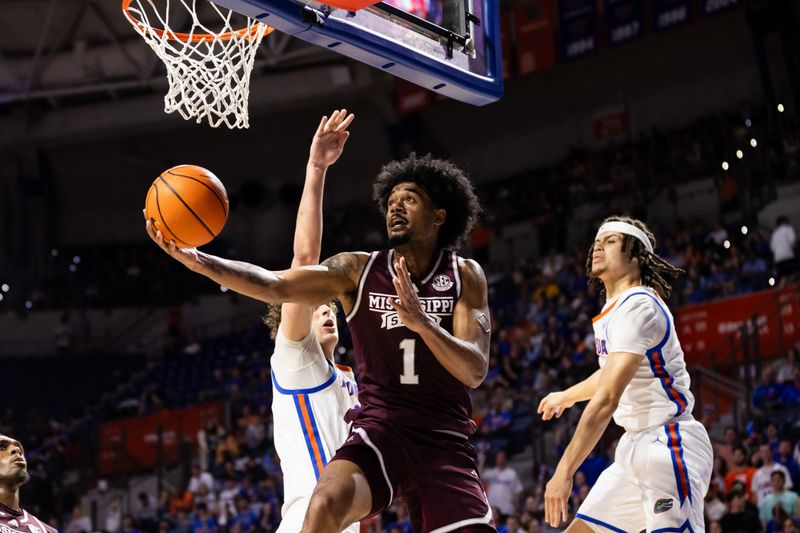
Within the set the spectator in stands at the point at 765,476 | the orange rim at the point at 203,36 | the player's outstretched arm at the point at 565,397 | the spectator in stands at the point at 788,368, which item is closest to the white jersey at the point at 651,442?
the player's outstretched arm at the point at 565,397

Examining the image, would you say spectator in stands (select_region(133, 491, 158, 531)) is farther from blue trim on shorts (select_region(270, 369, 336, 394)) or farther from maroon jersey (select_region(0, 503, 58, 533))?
blue trim on shorts (select_region(270, 369, 336, 394))

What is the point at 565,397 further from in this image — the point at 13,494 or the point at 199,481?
the point at 199,481

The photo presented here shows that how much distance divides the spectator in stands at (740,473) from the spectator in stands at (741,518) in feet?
0.58

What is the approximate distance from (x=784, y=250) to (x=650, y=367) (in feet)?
27.4

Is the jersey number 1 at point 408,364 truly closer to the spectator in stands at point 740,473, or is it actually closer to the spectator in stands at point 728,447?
the spectator in stands at point 740,473

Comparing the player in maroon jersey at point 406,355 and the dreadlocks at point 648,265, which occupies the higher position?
the dreadlocks at point 648,265

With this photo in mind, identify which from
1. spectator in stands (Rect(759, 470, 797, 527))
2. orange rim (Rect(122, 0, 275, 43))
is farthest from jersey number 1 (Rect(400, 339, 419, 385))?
spectator in stands (Rect(759, 470, 797, 527))

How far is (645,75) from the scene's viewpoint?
19.8 m

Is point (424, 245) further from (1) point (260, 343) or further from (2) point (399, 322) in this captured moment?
(1) point (260, 343)

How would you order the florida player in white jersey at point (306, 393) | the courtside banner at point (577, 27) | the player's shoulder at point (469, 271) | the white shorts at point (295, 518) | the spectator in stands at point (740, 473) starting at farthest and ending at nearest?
the courtside banner at point (577, 27) < the spectator in stands at point (740, 473) < the florida player in white jersey at point (306, 393) < the white shorts at point (295, 518) < the player's shoulder at point (469, 271)

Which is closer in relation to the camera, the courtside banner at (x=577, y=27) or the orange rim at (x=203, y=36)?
the orange rim at (x=203, y=36)

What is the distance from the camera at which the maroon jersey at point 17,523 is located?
6039 mm

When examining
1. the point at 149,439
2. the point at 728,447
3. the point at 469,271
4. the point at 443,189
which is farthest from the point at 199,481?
the point at 469,271

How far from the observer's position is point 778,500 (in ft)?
28.3
